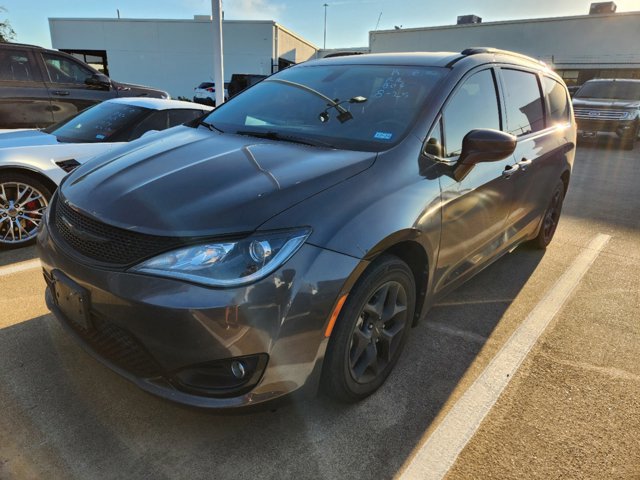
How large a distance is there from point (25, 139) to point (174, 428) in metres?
3.40

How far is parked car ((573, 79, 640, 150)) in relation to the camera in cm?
1255

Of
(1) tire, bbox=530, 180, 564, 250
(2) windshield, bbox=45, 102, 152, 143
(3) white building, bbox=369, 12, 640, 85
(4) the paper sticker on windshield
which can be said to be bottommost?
(1) tire, bbox=530, 180, 564, 250

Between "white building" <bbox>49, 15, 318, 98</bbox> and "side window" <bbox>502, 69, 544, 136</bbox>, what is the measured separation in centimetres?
2577

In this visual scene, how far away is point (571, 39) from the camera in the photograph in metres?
23.4

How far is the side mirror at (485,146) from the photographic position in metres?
2.40

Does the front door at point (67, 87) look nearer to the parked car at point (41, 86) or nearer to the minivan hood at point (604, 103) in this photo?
the parked car at point (41, 86)

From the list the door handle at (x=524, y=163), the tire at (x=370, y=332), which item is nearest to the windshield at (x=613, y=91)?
the door handle at (x=524, y=163)

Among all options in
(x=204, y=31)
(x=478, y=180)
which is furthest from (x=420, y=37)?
(x=478, y=180)

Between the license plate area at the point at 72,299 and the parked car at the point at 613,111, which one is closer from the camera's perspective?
the license plate area at the point at 72,299

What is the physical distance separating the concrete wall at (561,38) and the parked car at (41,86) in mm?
22540

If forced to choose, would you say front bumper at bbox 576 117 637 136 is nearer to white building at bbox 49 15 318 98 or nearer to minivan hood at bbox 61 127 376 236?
minivan hood at bbox 61 127 376 236

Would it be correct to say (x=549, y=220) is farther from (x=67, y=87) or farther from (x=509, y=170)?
(x=67, y=87)

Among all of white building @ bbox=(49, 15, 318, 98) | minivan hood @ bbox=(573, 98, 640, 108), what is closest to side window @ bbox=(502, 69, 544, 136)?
minivan hood @ bbox=(573, 98, 640, 108)

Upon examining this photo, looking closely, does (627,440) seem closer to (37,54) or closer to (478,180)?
(478,180)
